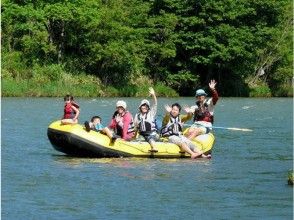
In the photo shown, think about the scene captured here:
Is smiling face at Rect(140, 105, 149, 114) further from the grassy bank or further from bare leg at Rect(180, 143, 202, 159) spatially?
the grassy bank

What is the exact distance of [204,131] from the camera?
69.4 feet

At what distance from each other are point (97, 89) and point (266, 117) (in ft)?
58.6

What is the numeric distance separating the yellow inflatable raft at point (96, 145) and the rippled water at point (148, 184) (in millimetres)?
211

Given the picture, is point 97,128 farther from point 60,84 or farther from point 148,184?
point 60,84

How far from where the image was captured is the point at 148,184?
16766 millimetres

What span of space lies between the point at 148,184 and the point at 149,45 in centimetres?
4104

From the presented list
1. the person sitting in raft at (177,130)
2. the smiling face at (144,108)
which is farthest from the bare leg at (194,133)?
the smiling face at (144,108)

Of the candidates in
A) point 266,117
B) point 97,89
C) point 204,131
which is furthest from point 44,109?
point 204,131

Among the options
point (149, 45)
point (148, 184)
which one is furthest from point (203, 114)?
point (149, 45)

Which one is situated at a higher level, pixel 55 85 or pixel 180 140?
pixel 180 140

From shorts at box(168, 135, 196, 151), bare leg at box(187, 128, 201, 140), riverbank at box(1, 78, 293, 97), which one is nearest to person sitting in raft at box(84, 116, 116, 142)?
shorts at box(168, 135, 196, 151)

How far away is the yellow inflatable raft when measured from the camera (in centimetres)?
2033

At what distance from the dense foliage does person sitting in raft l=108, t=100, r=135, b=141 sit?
95.4 feet

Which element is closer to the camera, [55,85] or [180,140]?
[180,140]
